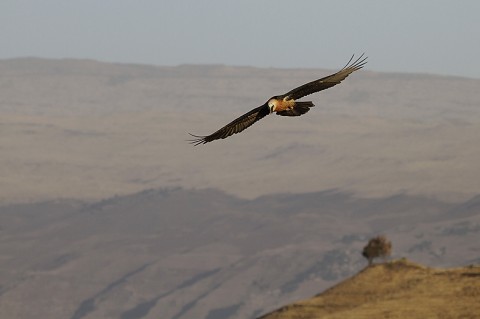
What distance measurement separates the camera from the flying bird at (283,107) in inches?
1109

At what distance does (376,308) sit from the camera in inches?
4058

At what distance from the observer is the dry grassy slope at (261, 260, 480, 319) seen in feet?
328

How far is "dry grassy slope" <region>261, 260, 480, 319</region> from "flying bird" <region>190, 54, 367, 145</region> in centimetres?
6675

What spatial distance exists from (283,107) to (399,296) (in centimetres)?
7897

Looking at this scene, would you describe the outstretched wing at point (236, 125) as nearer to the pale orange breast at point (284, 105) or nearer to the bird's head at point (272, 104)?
the pale orange breast at point (284, 105)

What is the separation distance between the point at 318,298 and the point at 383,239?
15.8m

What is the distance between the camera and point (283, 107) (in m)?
28.3

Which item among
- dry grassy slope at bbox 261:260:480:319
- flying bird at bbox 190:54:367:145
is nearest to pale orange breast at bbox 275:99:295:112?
flying bird at bbox 190:54:367:145

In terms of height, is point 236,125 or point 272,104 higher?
point 272,104

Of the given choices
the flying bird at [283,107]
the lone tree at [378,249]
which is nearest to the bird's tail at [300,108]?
the flying bird at [283,107]

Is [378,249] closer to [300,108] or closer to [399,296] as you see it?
[399,296]

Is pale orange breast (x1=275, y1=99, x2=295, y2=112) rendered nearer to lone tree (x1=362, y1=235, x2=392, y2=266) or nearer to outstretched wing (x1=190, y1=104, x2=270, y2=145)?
outstretched wing (x1=190, y1=104, x2=270, y2=145)

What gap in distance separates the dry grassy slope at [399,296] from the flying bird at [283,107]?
219 feet

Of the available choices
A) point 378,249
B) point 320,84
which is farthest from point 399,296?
point 320,84
